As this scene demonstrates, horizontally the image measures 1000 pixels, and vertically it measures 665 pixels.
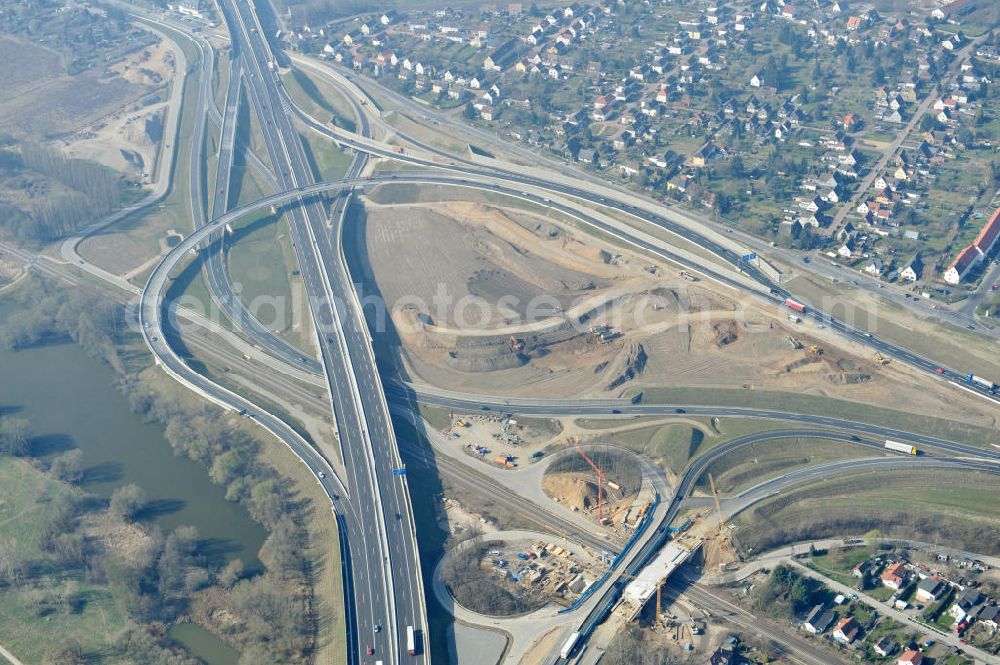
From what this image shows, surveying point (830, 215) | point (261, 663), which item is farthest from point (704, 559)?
point (830, 215)

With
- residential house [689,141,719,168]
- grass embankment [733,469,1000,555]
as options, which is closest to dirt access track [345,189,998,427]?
grass embankment [733,469,1000,555]

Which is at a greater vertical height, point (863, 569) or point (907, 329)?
point (907, 329)

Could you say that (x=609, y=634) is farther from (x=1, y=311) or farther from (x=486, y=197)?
(x=1, y=311)

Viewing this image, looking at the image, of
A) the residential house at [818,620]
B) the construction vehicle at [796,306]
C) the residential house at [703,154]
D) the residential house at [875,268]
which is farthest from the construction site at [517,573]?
the residential house at [703,154]

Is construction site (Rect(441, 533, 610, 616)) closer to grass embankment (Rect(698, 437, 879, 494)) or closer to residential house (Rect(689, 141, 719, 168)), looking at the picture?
grass embankment (Rect(698, 437, 879, 494))

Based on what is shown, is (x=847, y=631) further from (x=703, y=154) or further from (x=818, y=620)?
(x=703, y=154)

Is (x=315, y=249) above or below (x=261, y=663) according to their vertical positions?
above

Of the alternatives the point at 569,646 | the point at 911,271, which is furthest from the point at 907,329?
the point at 569,646
